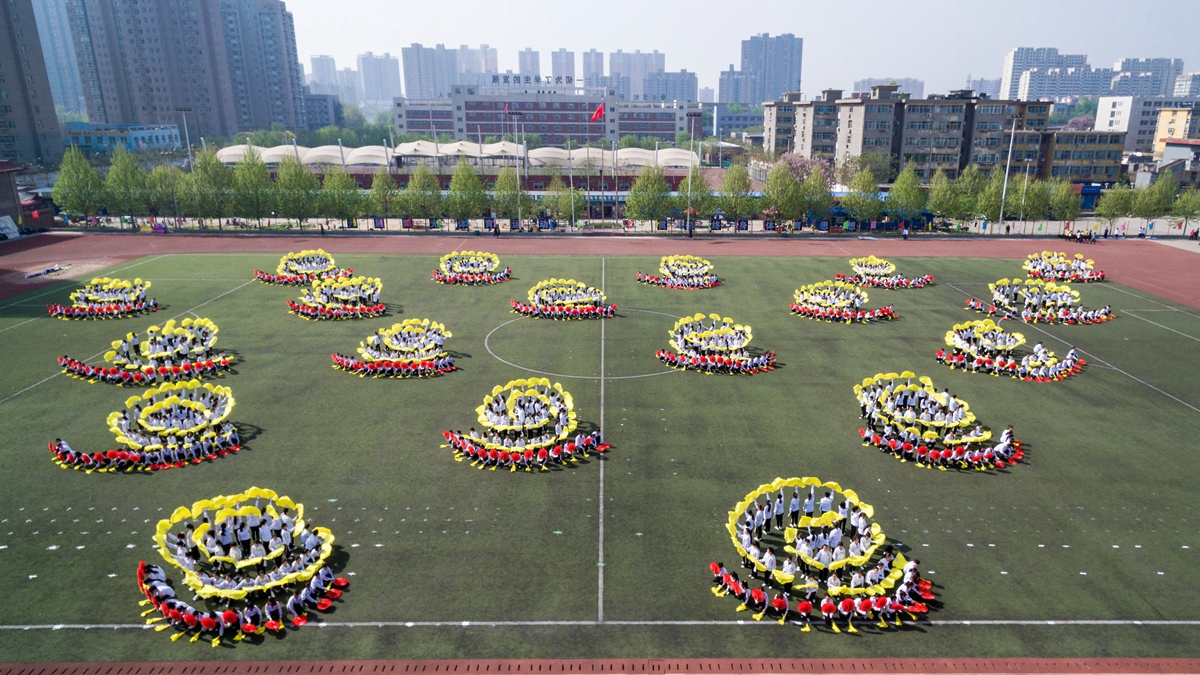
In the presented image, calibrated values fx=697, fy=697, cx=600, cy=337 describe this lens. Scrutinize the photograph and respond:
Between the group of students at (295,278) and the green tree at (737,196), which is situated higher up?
the green tree at (737,196)

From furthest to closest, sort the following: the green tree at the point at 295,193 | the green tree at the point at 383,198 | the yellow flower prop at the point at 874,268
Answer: the green tree at the point at 383,198, the green tree at the point at 295,193, the yellow flower prop at the point at 874,268

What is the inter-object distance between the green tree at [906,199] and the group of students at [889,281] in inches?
1196

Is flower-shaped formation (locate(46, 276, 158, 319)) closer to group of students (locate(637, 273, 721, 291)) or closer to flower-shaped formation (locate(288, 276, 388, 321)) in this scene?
flower-shaped formation (locate(288, 276, 388, 321))

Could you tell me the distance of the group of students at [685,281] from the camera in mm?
59531

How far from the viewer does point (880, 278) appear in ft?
200

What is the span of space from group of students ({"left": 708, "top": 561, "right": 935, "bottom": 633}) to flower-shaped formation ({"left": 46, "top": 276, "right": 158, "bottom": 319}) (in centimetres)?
4850

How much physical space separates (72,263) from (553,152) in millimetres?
84021

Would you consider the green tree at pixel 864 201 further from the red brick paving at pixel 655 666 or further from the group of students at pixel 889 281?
the red brick paving at pixel 655 666

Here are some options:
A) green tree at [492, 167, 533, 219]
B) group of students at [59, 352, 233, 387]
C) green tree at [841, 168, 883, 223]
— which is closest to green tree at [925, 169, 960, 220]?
green tree at [841, 168, 883, 223]

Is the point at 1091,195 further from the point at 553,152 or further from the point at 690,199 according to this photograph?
the point at 553,152

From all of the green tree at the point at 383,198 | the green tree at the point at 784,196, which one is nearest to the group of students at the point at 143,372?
the green tree at the point at 383,198

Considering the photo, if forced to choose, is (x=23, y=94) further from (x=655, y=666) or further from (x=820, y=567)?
(x=820, y=567)

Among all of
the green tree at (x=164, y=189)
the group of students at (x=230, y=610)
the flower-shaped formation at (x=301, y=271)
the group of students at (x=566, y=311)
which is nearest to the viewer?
the group of students at (x=230, y=610)

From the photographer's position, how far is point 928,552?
2288 centimetres
